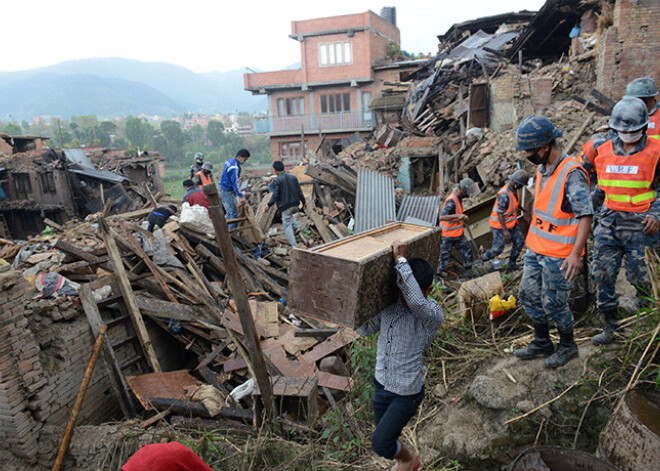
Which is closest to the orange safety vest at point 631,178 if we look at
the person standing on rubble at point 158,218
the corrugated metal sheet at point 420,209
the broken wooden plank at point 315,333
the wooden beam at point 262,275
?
the broken wooden plank at point 315,333

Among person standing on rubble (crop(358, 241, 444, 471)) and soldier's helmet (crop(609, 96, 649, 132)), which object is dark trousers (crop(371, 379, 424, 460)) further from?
soldier's helmet (crop(609, 96, 649, 132))

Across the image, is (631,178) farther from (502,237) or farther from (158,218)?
(158,218)

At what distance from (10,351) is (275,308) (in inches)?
135

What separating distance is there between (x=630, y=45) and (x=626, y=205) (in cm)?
825

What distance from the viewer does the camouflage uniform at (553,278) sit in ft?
8.99

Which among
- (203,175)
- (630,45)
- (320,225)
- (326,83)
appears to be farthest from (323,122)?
(630,45)

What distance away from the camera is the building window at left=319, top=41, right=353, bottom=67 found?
27936mm

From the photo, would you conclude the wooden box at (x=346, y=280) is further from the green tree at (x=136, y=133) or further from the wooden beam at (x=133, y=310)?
the green tree at (x=136, y=133)

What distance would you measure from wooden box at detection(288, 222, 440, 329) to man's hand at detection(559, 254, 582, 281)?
1029 millimetres

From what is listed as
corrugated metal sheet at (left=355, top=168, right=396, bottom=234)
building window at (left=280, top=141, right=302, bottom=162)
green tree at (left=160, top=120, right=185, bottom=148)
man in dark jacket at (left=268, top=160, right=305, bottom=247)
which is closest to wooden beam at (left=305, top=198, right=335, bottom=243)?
corrugated metal sheet at (left=355, top=168, right=396, bottom=234)

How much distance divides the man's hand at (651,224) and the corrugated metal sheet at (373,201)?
22.7 ft

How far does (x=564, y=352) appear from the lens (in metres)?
3.11

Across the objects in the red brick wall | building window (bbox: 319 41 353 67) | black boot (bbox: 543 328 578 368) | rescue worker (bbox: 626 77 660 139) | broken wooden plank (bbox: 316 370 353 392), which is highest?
building window (bbox: 319 41 353 67)

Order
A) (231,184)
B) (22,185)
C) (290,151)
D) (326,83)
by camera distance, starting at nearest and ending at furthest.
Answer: (231,184) < (22,185) < (326,83) < (290,151)
